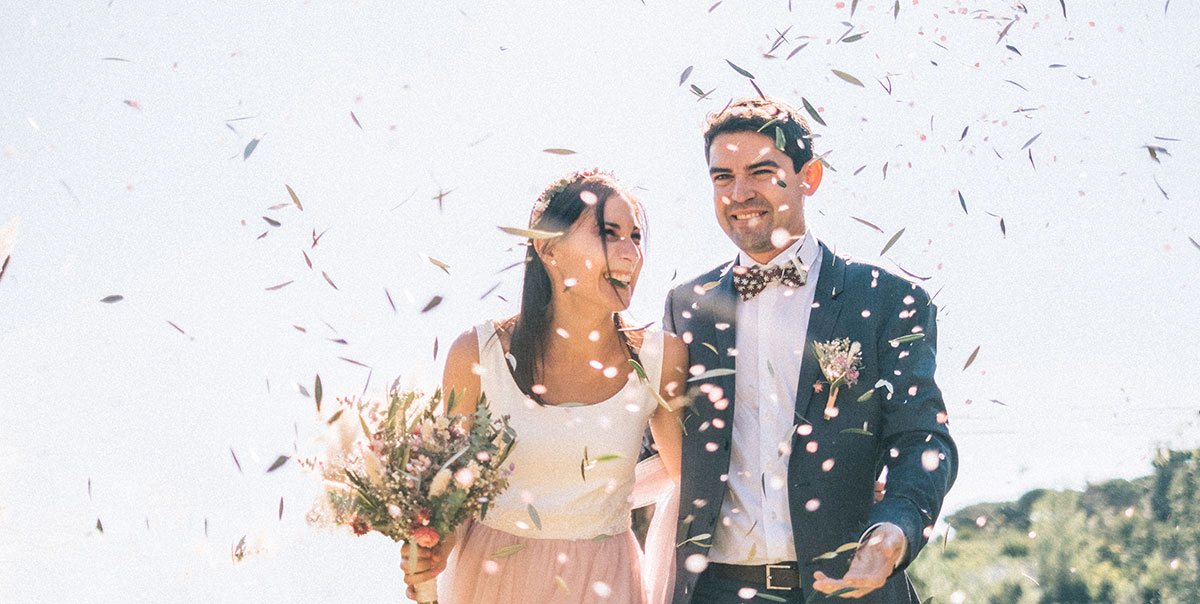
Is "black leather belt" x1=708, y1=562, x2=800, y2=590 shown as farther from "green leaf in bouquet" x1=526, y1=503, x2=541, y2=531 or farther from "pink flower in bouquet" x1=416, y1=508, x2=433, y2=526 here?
"pink flower in bouquet" x1=416, y1=508, x2=433, y2=526

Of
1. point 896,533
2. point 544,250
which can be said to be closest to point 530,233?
point 544,250

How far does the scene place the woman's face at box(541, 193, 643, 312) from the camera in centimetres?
412

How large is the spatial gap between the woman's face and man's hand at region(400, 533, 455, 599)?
1110 millimetres

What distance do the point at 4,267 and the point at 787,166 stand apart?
2.96 m

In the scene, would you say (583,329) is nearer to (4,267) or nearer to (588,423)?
(588,423)

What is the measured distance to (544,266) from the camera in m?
4.38

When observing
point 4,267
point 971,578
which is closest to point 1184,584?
point 971,578

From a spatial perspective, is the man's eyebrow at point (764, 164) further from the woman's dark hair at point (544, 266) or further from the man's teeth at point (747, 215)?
the woman's dark hair at point (544, 266)

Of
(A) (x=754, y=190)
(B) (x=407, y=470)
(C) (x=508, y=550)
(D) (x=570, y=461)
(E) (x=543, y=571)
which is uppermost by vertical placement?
(A) (x=754, y=190)

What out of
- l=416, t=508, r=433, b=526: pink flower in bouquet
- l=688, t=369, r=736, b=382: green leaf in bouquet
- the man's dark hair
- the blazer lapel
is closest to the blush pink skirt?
l=416, t=508, r=433, b=526: pink flower in bouquet

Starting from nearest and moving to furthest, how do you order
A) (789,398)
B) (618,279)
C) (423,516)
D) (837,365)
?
(423,516) → (837,365) → (789,398) → (618,279)

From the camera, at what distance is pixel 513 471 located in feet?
12.9

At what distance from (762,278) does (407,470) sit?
1.59 m

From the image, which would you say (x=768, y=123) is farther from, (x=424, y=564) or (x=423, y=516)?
(x=424, y=564)
